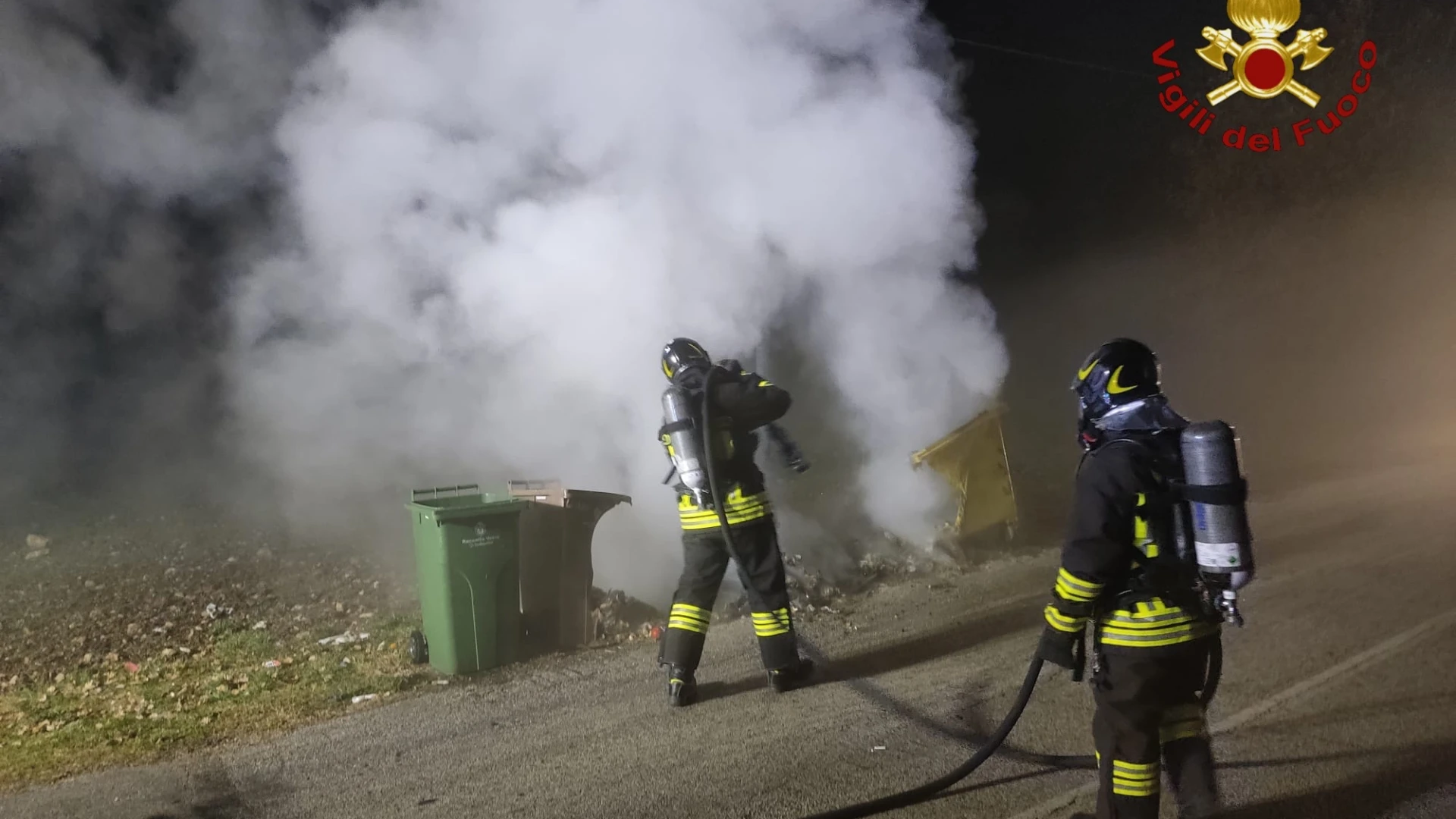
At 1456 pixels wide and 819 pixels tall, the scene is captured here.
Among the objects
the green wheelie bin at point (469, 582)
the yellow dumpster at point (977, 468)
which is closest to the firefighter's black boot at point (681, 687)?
the green wheelie bin at point (469, 582)

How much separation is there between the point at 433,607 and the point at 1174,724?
12.8 ft

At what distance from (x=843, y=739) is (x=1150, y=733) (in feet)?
5.15

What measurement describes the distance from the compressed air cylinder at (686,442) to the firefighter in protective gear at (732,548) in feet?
0.21

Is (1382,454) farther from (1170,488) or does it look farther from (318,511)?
(318,511)

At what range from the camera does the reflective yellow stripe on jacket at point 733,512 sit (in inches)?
176

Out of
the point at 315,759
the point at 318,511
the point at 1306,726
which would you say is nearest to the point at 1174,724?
the point at 1306,726

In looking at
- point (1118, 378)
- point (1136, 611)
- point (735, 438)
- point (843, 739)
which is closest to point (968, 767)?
point (843, 739)

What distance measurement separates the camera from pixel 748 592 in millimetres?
4512

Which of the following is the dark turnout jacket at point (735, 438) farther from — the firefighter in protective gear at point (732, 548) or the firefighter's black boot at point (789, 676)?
the firefighter's black boot at point (789, 676)

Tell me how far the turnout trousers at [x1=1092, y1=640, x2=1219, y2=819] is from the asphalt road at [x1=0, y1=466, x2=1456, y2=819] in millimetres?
569

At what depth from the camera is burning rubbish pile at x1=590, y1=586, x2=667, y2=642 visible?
582cm

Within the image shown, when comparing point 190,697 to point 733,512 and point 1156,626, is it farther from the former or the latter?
point 1156,626

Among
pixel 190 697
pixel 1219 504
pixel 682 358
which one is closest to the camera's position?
pixel 1219 504

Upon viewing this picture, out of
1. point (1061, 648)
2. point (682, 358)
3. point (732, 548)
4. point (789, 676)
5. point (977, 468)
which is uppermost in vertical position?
point (682, 358)
